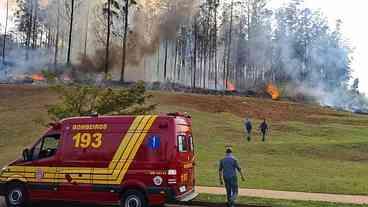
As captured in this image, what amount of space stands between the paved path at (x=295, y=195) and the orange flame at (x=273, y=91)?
54677 millimetres

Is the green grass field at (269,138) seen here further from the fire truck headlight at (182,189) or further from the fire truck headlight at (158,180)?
the fire truck headlight at (158,180)

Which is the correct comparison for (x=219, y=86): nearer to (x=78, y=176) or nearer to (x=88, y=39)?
(x=88, y=39)

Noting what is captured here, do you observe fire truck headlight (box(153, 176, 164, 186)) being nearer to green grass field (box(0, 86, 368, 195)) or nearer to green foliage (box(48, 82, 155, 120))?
green grass field (box(0, 86, 368, 195))

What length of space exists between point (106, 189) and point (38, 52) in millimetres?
71606

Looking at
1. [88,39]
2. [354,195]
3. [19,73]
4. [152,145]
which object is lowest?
[354,195]

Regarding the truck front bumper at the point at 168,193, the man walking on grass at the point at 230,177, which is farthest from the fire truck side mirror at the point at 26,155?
the man walking on grass at the point at 230,177

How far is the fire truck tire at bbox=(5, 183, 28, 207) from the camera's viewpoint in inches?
623

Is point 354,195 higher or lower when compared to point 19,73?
lower

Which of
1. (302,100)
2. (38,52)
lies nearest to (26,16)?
(38,52)

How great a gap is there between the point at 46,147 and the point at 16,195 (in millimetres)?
1646

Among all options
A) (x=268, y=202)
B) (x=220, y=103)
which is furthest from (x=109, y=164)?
(x=220, y=103)

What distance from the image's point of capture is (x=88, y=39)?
81938mm

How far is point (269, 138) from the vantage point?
40812 mm

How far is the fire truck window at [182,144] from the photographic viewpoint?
14666 mm
